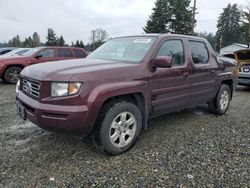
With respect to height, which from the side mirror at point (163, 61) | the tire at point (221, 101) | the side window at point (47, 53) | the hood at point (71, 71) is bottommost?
the tire at point (221, 101)

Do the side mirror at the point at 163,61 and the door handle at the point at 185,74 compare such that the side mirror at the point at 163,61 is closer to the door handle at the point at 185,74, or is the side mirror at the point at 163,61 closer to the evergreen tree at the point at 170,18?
the door handle at the point at 185,74

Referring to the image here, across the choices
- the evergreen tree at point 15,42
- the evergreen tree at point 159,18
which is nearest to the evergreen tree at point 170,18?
the evergreen tree at point 159,18

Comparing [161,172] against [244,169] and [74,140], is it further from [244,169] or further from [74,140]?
[74,140]

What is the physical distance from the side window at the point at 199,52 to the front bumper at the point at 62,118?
270cm

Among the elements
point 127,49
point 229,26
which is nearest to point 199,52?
point 127,49

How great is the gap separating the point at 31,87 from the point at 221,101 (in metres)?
4.29

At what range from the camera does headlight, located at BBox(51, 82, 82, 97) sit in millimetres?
3150

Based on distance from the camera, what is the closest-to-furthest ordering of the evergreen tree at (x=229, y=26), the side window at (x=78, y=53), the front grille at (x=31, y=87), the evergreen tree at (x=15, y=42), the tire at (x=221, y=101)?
the front grille at (x=31, y=87), the tire at (x=221, y=101), the side window at (x=78, y=53), the evergreen tree at (x=229, y=26), the evergreen tree at (x=15, y=42)

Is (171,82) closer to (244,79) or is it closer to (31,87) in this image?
(31,87)

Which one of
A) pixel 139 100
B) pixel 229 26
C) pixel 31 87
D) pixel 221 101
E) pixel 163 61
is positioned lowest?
pixel 221 101

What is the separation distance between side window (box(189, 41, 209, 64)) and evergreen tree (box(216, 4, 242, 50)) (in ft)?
222

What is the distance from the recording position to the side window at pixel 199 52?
4957mm

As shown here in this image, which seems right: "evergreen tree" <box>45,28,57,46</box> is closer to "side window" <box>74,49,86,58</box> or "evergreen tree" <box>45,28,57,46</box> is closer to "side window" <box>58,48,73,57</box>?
"side window" <box>74,49,86,58</box>

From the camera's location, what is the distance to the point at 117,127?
3602mm
